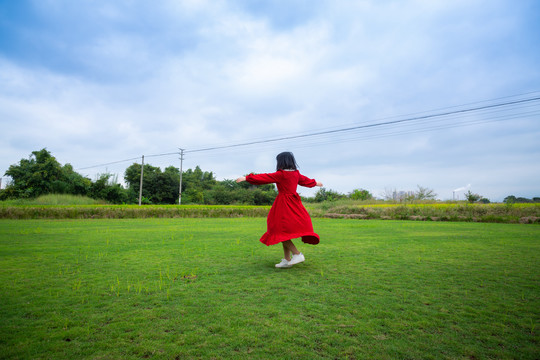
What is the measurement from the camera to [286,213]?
4.36 metres

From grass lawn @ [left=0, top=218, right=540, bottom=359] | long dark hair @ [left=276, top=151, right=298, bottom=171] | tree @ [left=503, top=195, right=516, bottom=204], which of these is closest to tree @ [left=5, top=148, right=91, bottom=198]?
grass lawn @ [left=0, top=218, right=540, bottom=359]

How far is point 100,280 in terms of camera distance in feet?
11.7

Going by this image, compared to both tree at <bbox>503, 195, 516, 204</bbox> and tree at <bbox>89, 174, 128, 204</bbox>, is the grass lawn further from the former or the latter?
tree at <bbox>89, 174, 128, 204</bbox>

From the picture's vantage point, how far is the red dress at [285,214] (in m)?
4.29

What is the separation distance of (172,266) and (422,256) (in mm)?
4327

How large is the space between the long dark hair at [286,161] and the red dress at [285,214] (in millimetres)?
86

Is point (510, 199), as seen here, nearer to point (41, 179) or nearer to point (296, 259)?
point (296, 259)

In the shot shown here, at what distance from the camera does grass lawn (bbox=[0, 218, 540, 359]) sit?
6.44 ft

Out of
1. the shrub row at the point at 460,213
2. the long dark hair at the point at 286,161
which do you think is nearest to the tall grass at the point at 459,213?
the shrub row at the point at 460,213

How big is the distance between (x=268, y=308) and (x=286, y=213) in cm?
184

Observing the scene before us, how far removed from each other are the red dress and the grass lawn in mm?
515

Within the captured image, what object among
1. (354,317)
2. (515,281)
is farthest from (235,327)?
(515,281)

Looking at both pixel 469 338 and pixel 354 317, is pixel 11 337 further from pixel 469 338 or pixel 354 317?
pixel 469 338

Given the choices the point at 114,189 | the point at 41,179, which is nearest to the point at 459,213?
the point at 114,189
